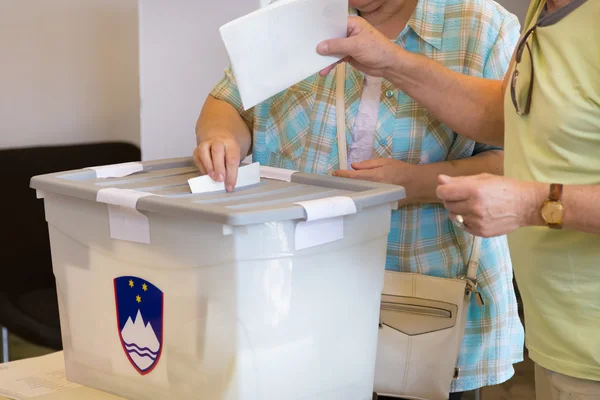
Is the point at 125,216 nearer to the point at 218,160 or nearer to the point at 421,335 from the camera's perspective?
the point at 218,160

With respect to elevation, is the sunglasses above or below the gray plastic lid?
above

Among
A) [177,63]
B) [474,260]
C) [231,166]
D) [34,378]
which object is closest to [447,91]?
[474,260]

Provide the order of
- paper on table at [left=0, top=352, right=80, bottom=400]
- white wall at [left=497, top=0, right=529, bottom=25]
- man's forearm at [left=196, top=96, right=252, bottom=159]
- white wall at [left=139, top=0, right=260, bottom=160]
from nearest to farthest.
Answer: paper on table at [left=0, top=352, right=80, bottom=400], man's forearm at [left=196, top=96, right=252, bottom=159], white wall at [left=139, top=0, right=260, bottom=160], white wall at [left=497, top=0, right=529, bottom=25]

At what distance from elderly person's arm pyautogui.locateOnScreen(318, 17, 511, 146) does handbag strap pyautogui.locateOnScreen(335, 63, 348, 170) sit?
0.29 feet

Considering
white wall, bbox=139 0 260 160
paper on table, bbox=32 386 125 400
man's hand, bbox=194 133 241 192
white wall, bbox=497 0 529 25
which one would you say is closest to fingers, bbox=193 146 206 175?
man's hand, bbox=194 133 241 192

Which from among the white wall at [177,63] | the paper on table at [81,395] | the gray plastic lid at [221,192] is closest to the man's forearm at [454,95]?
the gray plastic lid at [221,192]

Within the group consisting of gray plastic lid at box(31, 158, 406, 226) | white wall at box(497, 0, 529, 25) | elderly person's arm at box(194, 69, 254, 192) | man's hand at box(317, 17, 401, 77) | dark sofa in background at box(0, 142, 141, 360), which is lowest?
dark sofa in background at box(0, 142, 141, 360)

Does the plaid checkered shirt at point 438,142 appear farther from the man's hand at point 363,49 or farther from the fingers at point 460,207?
the fingers at point 460,207

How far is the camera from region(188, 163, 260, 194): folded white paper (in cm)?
106

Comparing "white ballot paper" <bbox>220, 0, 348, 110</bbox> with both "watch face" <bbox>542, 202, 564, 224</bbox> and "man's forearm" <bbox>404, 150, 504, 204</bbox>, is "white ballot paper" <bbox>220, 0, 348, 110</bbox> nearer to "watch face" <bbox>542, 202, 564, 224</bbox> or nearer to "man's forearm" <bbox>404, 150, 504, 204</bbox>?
"man's forearm" <bbox>404, 150, 504, 204</bbox>

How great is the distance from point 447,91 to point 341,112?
0.62 feet

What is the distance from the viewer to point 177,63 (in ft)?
7.50

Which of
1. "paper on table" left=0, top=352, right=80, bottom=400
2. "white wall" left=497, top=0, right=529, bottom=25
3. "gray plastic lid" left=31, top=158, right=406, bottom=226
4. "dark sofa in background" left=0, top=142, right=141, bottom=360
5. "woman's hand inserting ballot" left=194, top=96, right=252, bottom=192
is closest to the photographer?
"gray plastic lid" left=31, top=158, right=406, bottom=226

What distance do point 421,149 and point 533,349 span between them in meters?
0.41
